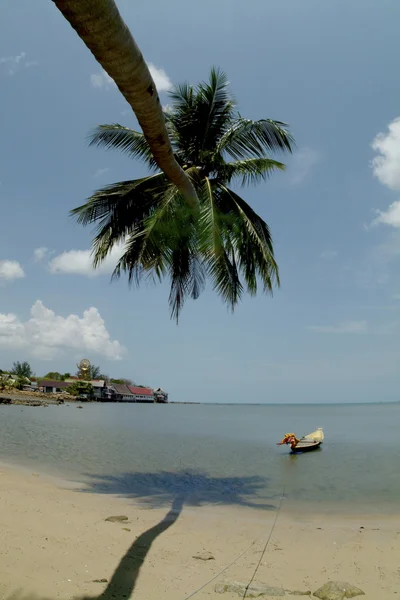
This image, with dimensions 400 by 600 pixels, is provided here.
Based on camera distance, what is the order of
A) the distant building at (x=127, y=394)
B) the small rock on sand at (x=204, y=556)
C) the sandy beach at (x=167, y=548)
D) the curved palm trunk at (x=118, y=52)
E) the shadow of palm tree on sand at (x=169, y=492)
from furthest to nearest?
1. the distant building at (x=127, y=394)
2. the shadow of palm tree on sand at (x=169, y=492)
3. the small rock on sand at (x=204, y=556)
4. the sandy beach at (x=167, y=548)
5. the curved palm trunk at (x=118, y=52)

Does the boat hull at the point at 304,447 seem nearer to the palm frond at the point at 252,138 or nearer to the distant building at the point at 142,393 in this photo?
the palm frond at the point at 252,138

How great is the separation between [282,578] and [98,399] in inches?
4163

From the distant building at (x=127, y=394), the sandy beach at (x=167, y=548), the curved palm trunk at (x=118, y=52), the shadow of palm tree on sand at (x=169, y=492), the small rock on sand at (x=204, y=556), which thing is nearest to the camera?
the curved palm trunk at (x=118, y=52)

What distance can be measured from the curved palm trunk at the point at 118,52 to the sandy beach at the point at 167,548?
4846 millimetres

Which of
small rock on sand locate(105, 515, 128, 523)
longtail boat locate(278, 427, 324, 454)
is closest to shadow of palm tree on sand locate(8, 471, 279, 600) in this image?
small rock on sand locate(105, 515, 128, 523)

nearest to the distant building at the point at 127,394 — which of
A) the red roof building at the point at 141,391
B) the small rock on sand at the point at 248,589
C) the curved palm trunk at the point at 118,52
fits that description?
the red roof building at the point at 141,391

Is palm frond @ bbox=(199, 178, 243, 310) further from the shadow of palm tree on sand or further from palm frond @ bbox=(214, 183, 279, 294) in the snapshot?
the shadow of palm tree on sand

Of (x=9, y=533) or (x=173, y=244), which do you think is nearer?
(x=9, y=533)

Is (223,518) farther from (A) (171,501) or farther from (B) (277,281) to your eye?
(B) (277,281)

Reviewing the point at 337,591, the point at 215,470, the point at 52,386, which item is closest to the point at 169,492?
the point at 215,470

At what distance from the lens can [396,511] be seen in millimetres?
11609

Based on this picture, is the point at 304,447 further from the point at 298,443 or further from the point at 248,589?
the point at 248,589

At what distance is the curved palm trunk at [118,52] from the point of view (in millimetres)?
2889

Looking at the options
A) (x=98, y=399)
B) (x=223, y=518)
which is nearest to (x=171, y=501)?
(x=223, y=518)
